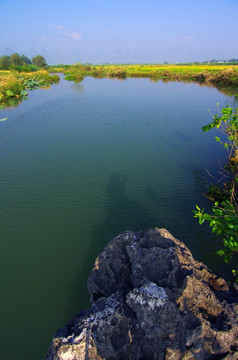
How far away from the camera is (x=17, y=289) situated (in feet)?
17.9

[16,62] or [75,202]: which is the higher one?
[16,62]

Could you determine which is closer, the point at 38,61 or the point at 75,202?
the point at 75,202

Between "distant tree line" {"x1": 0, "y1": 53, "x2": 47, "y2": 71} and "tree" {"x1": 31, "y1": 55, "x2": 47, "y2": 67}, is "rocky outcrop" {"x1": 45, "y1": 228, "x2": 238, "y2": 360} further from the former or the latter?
"tree" {"x1": 31, "y1": 55, "x2": 47, "y2": 67}

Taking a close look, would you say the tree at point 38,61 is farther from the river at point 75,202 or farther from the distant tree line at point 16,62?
the river at point 75,202

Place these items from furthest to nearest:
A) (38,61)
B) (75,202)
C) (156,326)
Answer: (38,61) → (75,202) → (156,326)

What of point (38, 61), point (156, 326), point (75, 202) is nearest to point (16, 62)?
point (38, 61)

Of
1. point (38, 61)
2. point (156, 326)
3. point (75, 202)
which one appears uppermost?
point (38, 61)

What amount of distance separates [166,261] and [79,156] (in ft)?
31.8

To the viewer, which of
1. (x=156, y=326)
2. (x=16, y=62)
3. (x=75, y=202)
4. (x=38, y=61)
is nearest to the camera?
(x=156, y=326)

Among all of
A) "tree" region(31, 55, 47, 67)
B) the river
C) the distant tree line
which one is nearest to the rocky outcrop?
the river

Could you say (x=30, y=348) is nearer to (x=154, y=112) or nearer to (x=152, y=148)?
(x=152, y=148)

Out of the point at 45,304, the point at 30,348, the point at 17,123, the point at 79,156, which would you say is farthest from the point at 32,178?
the point at 17,123

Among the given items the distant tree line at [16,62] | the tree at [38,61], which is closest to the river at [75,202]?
the distant tree line at [16,62]

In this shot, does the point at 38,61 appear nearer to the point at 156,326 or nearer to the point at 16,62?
the point at 16,62
